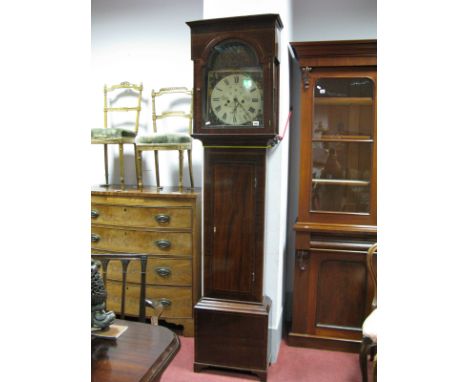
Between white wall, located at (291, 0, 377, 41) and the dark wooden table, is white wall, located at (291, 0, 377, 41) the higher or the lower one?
the higher one

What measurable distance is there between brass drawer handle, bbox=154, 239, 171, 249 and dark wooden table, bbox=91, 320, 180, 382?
131 centimetres

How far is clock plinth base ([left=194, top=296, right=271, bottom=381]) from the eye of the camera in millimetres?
2281

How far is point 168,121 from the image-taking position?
129 inches

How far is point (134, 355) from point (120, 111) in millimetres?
2470

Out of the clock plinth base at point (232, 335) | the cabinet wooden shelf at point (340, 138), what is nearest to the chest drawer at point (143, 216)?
the clock plinth base at point (232, 335)

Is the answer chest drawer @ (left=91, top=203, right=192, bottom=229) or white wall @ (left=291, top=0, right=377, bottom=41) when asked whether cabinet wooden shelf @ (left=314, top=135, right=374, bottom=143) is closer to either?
white wall @ (left=291, top=0, right=377, bottom=41)

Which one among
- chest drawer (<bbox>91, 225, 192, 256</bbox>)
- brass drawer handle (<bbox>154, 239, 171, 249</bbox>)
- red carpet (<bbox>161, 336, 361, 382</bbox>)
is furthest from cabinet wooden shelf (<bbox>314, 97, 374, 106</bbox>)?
red carpet (<bbox>161, 336, 361, 382</bbox>)

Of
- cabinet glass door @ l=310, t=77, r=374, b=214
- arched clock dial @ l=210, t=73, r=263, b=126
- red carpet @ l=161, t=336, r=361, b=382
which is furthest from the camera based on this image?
cabinet glass door @ l=310, t=77, r=374, b=214

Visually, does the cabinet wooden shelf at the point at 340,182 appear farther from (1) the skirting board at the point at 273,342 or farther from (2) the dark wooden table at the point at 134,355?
(2) the dark wooden table at the point at 134,355

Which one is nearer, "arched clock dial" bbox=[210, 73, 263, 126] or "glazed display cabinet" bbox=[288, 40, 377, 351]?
"arched clock dial" bbox=[210, 73, 263, 126]

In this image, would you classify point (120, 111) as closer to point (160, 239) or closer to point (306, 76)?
point (160, 239)
